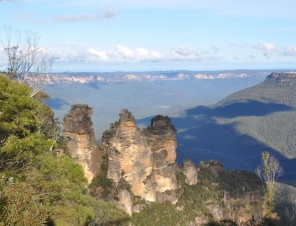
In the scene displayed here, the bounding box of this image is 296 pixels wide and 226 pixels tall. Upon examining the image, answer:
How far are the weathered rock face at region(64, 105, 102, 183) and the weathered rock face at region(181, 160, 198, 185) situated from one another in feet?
31.2

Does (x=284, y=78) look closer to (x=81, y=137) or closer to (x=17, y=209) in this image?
(x=81, y=137)

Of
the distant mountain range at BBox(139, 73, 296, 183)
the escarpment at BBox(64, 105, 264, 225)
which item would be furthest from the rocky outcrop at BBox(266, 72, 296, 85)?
the escarpment at BBox(64, 105, 264, 225)

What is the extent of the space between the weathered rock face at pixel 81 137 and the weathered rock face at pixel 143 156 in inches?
59.2

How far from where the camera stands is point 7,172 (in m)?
13.4

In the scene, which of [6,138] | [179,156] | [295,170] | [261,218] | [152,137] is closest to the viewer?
[6,138]

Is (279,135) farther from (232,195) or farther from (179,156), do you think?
(232,195)

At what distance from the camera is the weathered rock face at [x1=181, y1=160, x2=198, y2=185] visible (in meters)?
36.5

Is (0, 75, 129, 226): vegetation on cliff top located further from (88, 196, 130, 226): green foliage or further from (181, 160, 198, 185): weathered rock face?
(181, 160, 198, 185): weathered rock face

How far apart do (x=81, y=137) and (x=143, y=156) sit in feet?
17.8

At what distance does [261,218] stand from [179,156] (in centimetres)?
4605

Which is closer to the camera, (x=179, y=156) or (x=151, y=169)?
(x=151, y=169)

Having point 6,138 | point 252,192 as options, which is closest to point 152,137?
point 252,192

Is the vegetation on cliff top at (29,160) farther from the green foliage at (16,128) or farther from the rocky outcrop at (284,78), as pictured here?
the rocky outcrop at (284,78)

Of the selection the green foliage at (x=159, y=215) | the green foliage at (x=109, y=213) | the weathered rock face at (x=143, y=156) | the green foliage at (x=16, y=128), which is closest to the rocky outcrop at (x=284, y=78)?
the weathered rock face at (x=143, y=156)
